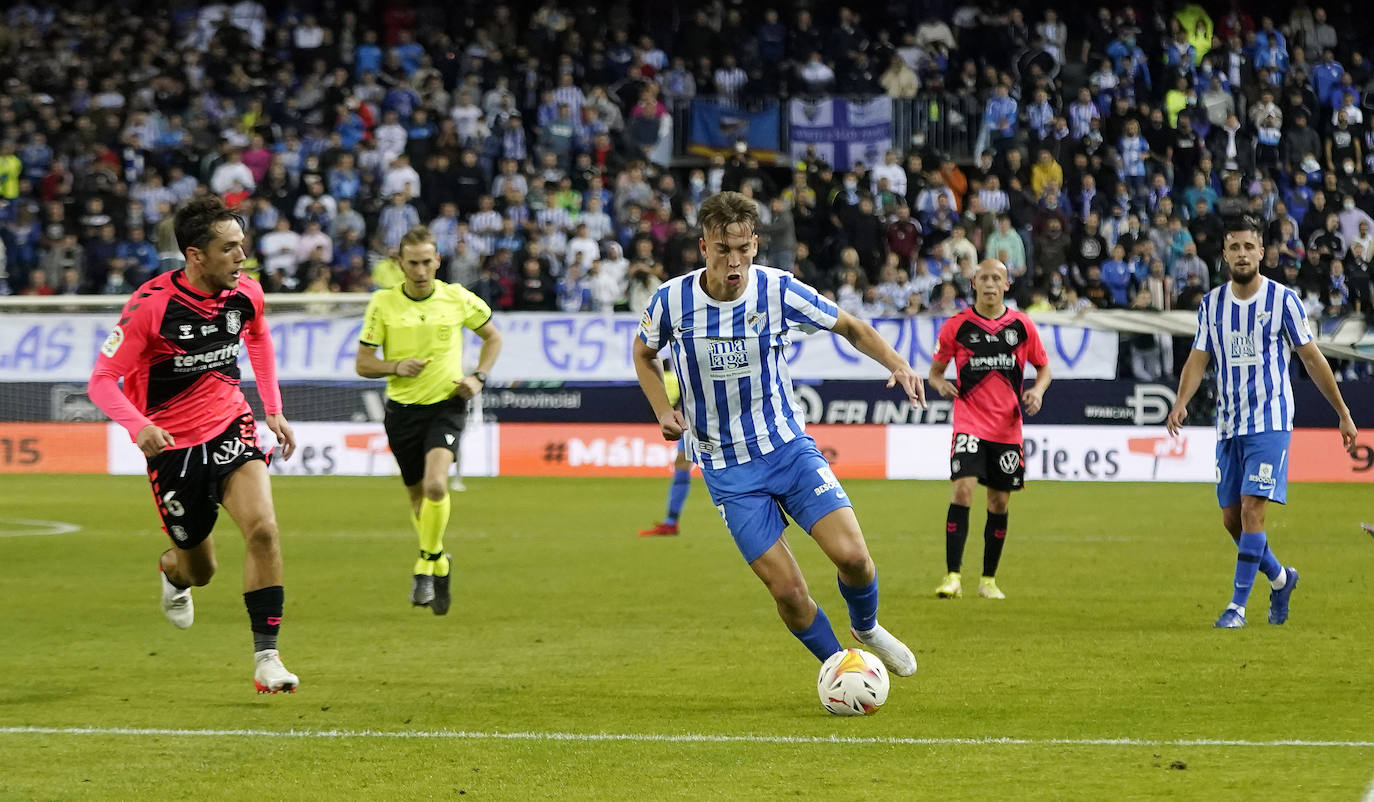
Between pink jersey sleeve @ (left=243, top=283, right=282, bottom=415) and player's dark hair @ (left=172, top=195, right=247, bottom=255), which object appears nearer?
player's dark hair @ (left=172, top=195, right=247, bottom=255)

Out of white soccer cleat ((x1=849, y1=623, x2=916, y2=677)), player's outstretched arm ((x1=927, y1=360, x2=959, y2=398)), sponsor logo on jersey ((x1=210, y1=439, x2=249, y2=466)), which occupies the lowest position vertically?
white soccer cleat ((x1=849, y1=623, x2=916, y2=677))

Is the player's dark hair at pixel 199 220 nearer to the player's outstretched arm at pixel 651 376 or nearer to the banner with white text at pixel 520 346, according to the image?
the player's outstretched arm at pixel 651 376

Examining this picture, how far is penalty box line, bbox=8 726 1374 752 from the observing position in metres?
6.96

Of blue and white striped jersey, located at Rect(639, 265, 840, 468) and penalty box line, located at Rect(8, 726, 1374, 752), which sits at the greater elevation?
blue and white striped jersey, located at Rect(639, 265, 840, 468)

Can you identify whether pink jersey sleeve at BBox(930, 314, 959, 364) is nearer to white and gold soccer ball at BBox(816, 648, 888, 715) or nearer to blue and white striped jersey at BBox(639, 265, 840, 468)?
blue and white striped jersey at BBox(639, 265, 840, 468)

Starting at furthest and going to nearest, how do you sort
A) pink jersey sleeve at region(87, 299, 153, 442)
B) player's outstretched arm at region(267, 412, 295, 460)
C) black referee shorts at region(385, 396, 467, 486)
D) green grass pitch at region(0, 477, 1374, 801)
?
black referee shorts at region(385, 396, 467, 486) → player's outstretched arm at region(267, 412, 295, 460) → pink jersey sleeve at region(87, 299, 153, 442) → green grass pitch at region(0, 477, 1374, 801)

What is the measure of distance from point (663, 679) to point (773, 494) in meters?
1.53

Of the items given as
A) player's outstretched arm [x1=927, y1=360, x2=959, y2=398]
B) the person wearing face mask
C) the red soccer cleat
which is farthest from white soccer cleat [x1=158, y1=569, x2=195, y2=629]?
the person wearing face mask

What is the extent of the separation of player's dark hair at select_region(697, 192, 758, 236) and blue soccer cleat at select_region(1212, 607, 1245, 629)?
4451mm

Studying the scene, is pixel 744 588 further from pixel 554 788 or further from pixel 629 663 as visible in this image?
pixel 554 788

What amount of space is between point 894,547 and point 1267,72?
53.0 feet

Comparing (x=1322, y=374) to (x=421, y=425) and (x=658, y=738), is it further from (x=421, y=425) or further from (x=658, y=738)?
(x=421, y=425)

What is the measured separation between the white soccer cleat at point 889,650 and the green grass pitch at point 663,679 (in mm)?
148

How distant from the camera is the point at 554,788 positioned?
6281 mm
